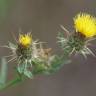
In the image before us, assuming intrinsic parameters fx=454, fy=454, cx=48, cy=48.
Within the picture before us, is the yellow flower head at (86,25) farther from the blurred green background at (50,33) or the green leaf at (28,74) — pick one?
the blurred green background at (50,33)

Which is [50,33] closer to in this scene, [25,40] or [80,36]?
[80,36]

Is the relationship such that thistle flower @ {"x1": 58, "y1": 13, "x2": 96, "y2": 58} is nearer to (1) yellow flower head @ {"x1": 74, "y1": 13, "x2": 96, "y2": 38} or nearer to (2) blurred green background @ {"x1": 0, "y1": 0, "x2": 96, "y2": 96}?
(1) yellow flower head @ {"x1": 74, "y1": 13, "x2": 96, "y2": 38}

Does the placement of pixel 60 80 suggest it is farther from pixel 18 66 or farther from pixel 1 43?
pixel 18 66

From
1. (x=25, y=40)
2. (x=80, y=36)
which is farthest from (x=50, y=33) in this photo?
(x=25, y=40)

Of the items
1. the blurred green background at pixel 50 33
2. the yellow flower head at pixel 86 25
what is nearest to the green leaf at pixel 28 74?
the yellow flower head at pixel 86 25

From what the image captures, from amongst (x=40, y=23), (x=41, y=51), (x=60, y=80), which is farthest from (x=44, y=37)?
(x=41, y=51)

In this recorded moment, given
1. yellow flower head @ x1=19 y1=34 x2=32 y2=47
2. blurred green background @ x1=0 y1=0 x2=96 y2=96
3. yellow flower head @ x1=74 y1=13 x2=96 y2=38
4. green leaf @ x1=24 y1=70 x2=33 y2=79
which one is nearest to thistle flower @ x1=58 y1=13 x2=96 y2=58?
yellow flower head @ x1=74 y1=13 x2=96 y2=38
